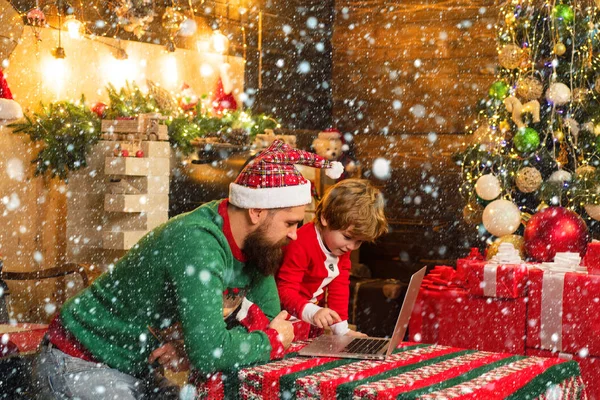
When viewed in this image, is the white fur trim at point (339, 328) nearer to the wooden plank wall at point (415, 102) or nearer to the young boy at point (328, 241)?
the young boy at point (328, 241)

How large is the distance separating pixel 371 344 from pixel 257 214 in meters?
0.50

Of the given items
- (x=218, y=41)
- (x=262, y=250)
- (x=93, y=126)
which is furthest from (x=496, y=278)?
(x=218, y=41)

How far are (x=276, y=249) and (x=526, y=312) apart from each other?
1.88m

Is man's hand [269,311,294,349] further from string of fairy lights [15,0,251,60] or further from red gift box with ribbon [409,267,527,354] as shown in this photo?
string of fairy lights [15,0,251,60]

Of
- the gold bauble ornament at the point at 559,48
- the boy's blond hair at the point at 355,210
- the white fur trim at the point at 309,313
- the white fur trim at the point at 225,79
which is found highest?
the gold bauble ornament at the point at 559,48

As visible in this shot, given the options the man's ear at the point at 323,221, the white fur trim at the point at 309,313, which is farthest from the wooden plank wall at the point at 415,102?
the white fur trim at the point at 309,313

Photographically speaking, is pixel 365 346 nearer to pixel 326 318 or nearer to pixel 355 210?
pixel 326 318

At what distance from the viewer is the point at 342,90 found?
7363mm

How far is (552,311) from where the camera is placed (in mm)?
3643

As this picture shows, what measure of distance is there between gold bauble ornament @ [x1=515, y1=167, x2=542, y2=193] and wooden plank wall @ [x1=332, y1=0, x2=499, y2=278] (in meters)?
1.53

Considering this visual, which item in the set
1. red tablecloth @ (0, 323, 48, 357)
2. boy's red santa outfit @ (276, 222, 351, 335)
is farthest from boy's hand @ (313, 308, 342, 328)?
red tablecloth @ (0, 323, 48, 357)

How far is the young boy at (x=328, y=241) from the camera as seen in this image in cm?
292

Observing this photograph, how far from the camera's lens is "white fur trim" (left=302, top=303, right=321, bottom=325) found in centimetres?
273

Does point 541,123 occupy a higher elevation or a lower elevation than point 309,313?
higher
